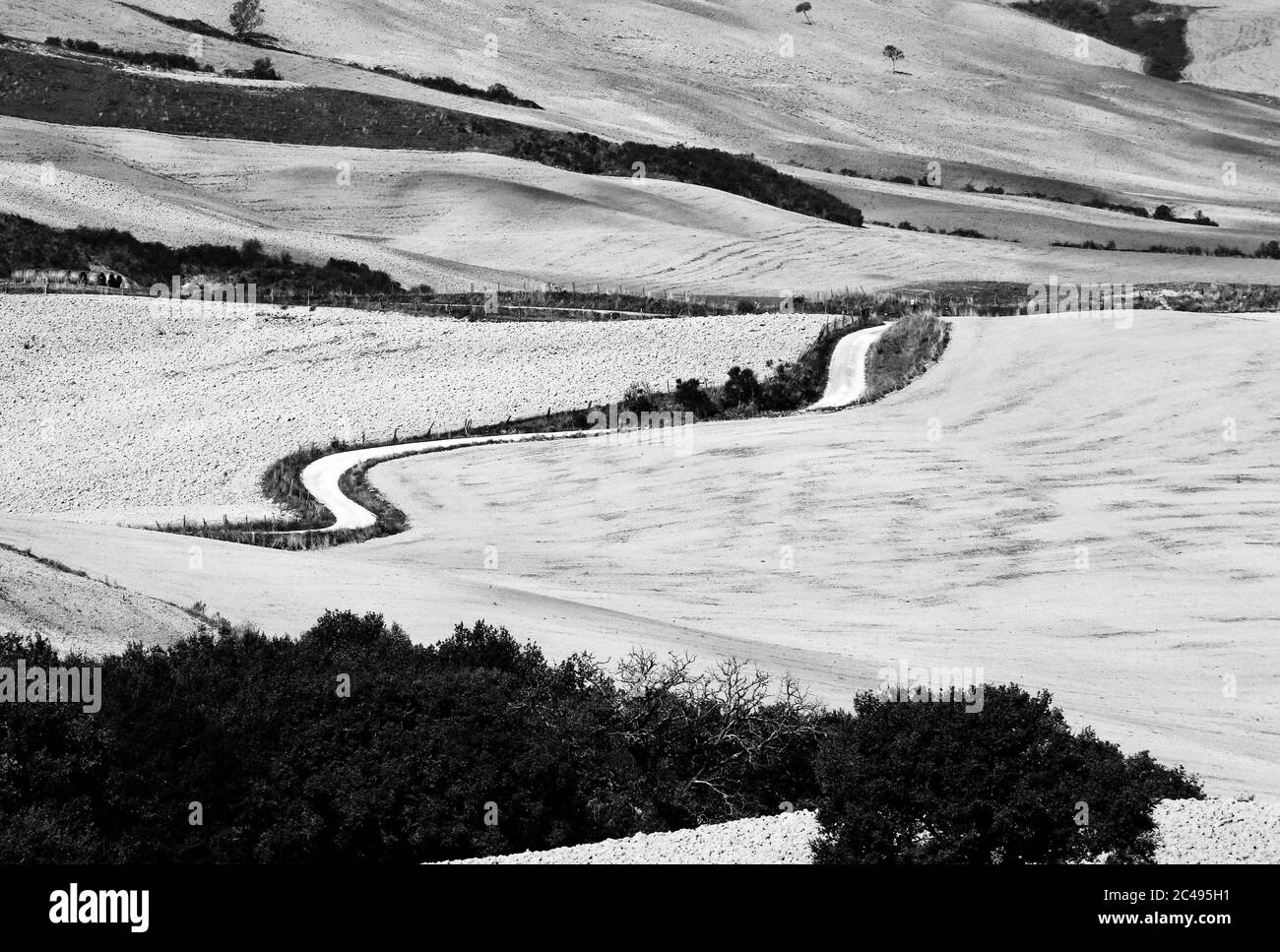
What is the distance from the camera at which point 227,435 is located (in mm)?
46156

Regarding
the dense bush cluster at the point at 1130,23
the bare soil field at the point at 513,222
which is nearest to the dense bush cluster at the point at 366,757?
the bare soil field at the point at 513,222

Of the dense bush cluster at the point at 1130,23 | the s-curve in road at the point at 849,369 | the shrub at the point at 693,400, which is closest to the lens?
the s-curve in road at the point at 849,369

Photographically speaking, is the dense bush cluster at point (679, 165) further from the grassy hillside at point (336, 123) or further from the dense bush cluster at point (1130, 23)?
the dense bush cluster at point (1130, 23)

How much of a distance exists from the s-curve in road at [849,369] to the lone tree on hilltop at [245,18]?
8885 cm

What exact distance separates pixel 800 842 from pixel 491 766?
10.7 ft

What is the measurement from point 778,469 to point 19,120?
66646 mm

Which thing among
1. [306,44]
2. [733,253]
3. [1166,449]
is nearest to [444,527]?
[1166,449]

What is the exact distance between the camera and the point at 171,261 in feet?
227

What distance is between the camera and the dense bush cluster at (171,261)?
216 ft

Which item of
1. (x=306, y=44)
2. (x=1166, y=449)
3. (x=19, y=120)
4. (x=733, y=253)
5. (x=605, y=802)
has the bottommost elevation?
(x=605, y=802)

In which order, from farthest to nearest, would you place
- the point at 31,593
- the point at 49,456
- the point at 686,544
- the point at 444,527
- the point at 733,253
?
the point at 733,253 → the point at 49,456 → the point at 444,527 → the point at 686,544 → the point at 31,593

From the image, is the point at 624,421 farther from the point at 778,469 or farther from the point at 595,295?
the point at 595,295

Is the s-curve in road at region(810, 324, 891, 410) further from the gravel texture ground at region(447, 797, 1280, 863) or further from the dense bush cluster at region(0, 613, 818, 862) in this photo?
the gravel texture ground at region(447, 797, 1280, 863)

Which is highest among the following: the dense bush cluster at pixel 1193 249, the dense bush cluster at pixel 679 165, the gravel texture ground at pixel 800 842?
the dense bush cluster at pixel 679 165
